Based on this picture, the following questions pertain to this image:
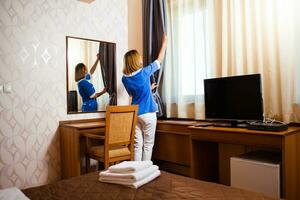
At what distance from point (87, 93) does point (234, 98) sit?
5.73ft

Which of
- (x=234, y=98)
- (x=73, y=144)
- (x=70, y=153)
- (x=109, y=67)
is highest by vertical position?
(x=109, y=67)

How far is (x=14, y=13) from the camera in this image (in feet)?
9.08

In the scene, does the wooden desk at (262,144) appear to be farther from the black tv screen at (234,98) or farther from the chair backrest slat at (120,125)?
the chair backrest slat at (120,125)

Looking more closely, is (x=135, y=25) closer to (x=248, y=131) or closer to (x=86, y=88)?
(x=86, y=88)

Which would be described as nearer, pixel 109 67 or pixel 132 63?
pixel 132 63

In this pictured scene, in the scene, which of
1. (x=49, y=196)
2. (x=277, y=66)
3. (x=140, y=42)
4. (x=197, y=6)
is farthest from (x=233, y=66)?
(x=49, y=196)

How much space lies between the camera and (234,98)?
8.63 feet

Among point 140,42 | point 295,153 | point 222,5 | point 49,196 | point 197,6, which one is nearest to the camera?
point 49,196

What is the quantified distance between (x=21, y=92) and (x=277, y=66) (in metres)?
2.60

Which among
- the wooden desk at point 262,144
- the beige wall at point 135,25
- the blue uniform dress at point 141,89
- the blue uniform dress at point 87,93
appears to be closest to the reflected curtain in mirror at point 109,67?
the blue uniform dress at point 87,93

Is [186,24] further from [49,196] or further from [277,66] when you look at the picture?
[49,196]

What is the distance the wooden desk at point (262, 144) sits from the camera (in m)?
2.08

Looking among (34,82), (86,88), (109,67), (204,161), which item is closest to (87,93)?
(86,88)

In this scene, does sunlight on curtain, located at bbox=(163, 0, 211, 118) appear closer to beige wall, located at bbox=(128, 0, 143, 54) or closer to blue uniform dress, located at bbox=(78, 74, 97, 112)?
beige wall, located at bbox=(128, 0, 143, 54)
